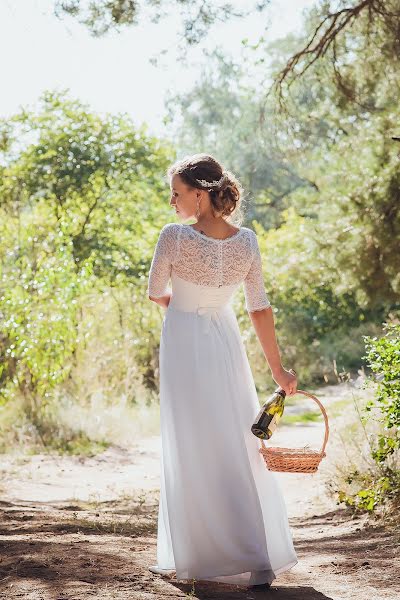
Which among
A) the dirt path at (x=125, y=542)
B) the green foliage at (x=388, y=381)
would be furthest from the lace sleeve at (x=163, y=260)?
the green foliage at (x=388, y=381)

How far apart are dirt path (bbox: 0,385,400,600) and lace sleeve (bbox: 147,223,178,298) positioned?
1.17 metres

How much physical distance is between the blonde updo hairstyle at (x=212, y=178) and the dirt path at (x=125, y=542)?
60.7 inches

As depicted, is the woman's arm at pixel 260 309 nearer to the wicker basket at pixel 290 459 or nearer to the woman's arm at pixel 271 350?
the woman's arm at pixel 271 350

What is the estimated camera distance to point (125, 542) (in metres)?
4.39

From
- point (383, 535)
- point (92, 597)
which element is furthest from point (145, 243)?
point (92, 597)

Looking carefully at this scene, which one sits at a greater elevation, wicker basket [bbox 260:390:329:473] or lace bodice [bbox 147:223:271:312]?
lace bodice [bbox 147:223:271:312]

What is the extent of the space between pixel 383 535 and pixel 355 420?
262 cm

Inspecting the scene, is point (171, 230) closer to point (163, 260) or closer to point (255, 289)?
point (163, 260)

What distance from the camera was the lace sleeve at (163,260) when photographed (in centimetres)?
356

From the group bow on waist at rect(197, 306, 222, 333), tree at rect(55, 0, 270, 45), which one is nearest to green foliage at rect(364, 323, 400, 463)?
bow on waist at rect(197, 306, 222, 333)

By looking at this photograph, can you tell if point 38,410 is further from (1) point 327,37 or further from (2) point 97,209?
(2) point 97,209

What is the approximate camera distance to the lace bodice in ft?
11.7

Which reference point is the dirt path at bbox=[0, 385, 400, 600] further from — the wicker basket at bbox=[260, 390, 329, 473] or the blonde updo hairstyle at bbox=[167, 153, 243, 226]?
the blonde updo hairstyle at bbox=[167, 153, 243, 226]

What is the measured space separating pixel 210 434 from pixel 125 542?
1130 mm
